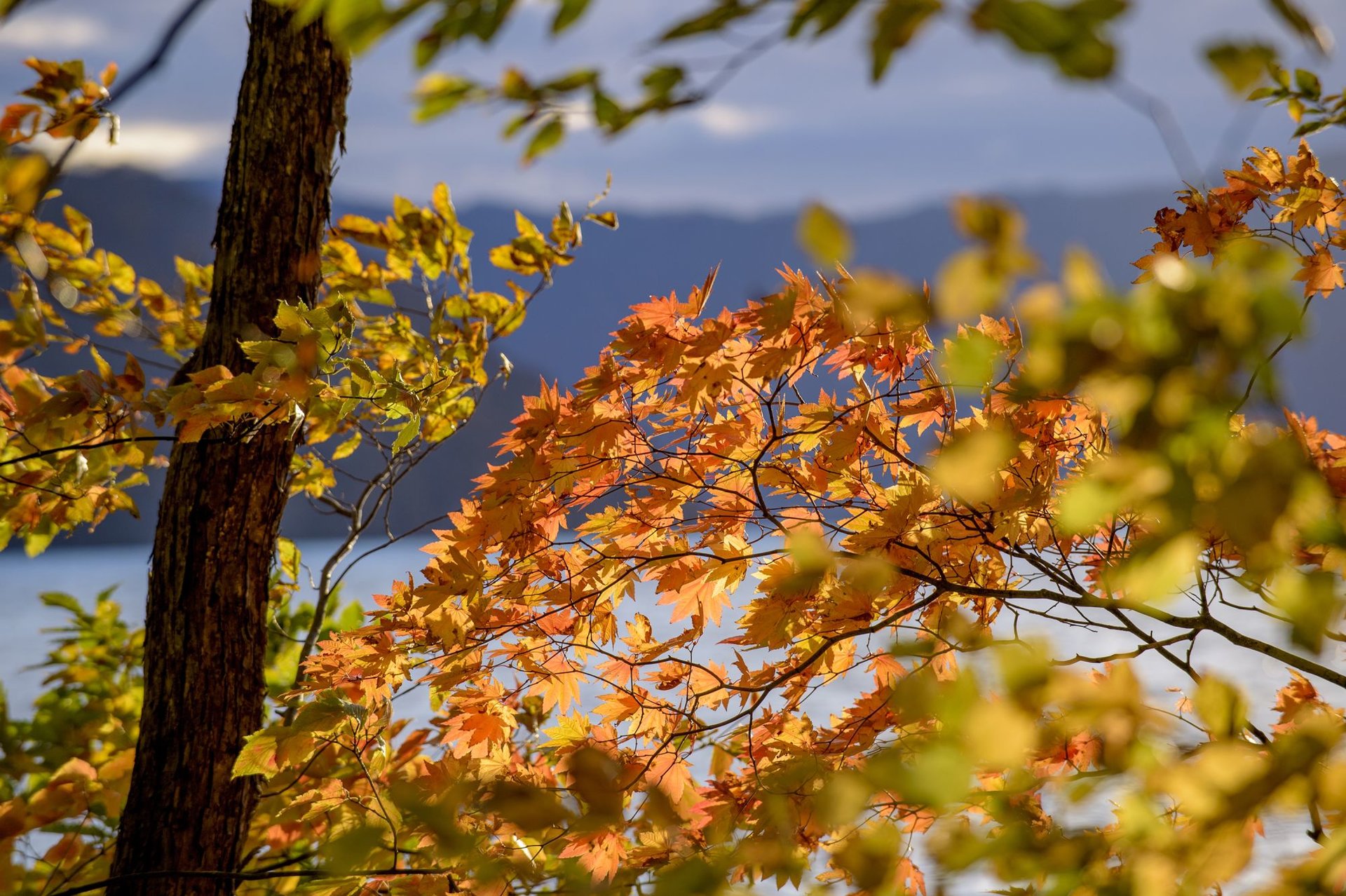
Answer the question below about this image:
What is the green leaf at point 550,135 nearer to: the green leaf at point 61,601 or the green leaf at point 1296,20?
the green leaf at point 1296,20

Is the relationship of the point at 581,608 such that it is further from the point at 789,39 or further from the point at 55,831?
the point at 55,831

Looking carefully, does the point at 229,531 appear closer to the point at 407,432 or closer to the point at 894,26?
the point at 407,432

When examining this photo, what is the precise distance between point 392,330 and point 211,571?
0.84 metres

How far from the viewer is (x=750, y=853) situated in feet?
2.10

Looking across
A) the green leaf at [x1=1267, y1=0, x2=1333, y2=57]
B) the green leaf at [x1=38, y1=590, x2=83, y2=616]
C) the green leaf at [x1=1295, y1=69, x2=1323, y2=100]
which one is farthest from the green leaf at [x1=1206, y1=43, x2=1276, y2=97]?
the green leaf at [x1=38, y1=590, x2=83, y2=616]

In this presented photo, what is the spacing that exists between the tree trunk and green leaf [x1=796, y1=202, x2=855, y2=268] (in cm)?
112

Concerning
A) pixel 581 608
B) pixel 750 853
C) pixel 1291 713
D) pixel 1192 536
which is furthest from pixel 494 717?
pixel 1291 713

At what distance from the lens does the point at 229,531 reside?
1479mm

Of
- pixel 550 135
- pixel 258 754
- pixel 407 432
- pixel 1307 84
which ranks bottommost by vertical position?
pixel 258 754

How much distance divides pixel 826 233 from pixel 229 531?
1.26 meters

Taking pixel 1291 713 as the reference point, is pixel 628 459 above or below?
above

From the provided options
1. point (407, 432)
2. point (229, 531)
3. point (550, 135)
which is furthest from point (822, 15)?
point (229, 531)

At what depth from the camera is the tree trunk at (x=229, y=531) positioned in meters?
1.44

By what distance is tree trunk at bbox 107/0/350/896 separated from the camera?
1.44 metres
